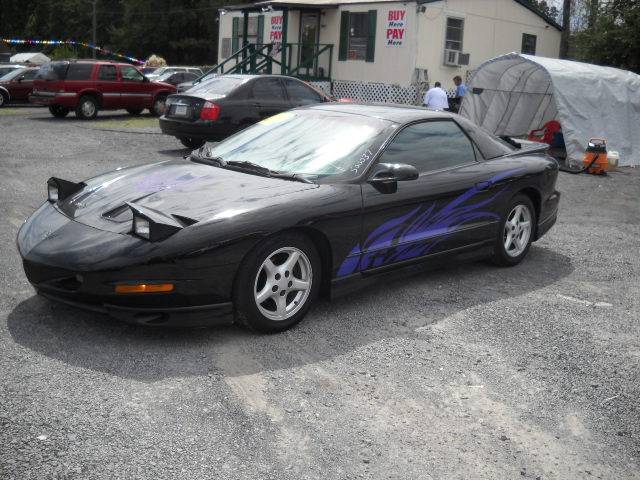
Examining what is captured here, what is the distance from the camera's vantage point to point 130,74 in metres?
21.9

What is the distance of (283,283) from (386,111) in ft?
6.53

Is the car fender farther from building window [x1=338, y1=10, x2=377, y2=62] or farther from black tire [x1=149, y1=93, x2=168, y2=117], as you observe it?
building window [x1=338, y1=10, x2=377, y2=62]

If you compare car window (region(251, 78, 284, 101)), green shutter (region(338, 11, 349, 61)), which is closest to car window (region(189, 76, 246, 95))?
car window (region(251, 78, 284, 101))

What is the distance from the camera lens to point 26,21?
73.2m

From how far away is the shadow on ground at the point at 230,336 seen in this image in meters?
4.20

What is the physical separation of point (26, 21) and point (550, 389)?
78019 millimetres

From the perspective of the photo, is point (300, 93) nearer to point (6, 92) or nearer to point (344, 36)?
point (344, 36)

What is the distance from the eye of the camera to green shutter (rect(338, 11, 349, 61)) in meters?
24.9

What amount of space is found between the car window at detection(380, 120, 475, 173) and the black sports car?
0.04 ft

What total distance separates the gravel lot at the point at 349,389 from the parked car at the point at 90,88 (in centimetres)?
1532

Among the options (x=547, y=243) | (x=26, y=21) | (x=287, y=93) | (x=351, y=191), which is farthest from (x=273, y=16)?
(x=26, y=21)

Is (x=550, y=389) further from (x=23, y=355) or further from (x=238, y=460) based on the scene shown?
(x=23, y=355)

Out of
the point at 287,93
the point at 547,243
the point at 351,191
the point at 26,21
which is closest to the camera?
the point at 351,191

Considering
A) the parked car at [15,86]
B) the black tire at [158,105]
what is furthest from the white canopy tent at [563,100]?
the parked car at [15,86]
